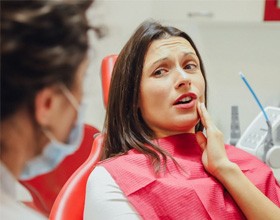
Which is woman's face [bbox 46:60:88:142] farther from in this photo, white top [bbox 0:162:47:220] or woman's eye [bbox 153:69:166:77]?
woman's eye [bbox 153:69:166:77]

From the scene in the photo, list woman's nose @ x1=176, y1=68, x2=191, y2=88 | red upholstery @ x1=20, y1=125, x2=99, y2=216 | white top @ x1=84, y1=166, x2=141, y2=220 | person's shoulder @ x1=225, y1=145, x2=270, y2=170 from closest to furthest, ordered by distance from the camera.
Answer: red upholstery @ x1=20, y1=125, x2=99, y2=216
white top @ x1=84, y1=166, x2=141, y2=220
woman's nose @ x1=176, y1=68, x2=191, y2=88
person's shoulder @ x1=225, y1=145, x2=270, y2=170

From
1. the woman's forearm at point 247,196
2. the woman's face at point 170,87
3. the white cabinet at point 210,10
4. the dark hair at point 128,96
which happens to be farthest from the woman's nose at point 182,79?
the white cabinet at point 210,10

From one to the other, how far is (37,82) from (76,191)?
0.71 metres

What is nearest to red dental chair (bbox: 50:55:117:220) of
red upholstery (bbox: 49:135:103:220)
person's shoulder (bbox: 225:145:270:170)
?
red upholstery (bbox: 49:135:103:220)

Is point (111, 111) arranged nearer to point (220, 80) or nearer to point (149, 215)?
point (149, 215)

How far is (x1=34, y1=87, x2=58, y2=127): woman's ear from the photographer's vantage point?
0.42 metres

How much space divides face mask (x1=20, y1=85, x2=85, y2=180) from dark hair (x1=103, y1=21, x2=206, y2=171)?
0.67m

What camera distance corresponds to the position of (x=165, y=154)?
1109 millimetres

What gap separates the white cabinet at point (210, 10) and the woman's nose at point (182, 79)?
0.74 metres

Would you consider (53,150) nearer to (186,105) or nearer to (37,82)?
(37,82)

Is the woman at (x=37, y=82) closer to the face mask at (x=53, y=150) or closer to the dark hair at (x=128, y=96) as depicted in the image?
the face mask at (x=53, y=150)

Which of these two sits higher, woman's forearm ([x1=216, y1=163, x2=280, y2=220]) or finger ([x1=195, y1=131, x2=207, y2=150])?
finger ([x1=195, y1=131, x2=207, y2=150])

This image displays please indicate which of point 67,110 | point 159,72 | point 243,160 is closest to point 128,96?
point 159,72

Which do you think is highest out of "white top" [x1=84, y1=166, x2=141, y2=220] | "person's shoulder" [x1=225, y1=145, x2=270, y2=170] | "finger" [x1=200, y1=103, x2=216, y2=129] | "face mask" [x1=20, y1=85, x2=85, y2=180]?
"face mask" [x1=20, y1=85, x2=85, y2=180]
